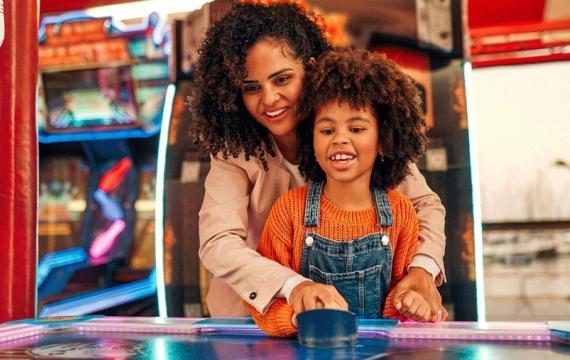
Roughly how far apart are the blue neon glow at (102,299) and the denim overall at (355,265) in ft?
4.93

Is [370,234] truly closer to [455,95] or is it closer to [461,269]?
[461,269]

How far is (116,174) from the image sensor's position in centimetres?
317

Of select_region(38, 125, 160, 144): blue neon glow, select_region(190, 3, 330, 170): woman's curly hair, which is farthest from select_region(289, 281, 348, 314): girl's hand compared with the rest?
select_region(38, 125, 160, 144): blue neon glow

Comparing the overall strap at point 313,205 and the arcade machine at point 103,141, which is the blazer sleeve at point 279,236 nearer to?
the overall strap at point 313,205

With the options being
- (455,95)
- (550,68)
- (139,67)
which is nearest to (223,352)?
(455,95)

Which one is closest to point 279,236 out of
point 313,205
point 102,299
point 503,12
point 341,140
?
point 313,205

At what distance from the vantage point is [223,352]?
74 centimetres

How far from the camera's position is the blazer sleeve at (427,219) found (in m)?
1.08

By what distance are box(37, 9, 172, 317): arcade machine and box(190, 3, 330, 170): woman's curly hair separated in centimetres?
166

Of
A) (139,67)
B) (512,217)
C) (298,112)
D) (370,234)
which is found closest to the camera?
(370,234)

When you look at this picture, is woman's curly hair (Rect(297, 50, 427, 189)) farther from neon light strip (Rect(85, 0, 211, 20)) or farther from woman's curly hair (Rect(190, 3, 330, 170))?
neon light strip (Rect(85, 0, 211, 20))

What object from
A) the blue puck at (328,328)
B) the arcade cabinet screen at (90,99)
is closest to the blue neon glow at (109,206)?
the arcade cabinet screen at (90,99)

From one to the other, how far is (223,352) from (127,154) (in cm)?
255

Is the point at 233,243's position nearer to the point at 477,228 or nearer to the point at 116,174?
the point at 477,228
